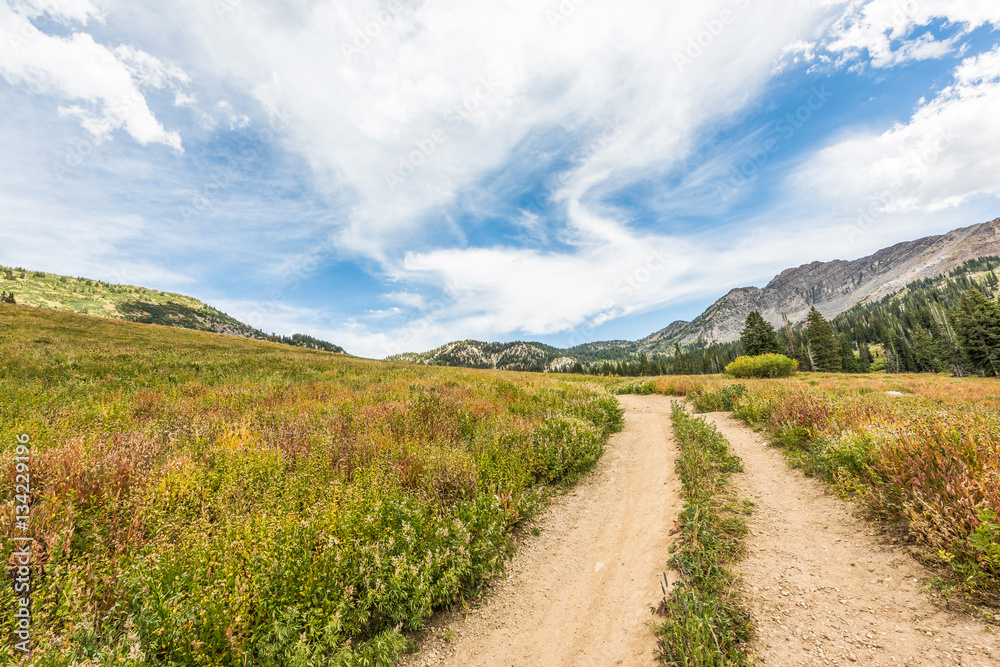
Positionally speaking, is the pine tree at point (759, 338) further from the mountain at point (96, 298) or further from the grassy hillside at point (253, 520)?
the mountain at point (96, 298)

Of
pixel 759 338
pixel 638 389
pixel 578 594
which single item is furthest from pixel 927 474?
pixel 759 338

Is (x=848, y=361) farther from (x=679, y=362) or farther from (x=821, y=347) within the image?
(x=679, y=362)

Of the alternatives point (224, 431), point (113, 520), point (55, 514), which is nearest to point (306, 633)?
point (113, 520)

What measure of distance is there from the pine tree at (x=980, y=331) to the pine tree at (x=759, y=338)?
87.0 ft

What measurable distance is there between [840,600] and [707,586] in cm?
148

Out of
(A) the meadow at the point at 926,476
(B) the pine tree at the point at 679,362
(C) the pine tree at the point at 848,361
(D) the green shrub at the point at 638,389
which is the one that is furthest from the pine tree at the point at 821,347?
(A) the meadow at the point at 926,476

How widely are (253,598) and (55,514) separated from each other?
3.08 metres

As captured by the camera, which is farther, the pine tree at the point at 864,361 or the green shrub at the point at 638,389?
the pine tree at the point at 864,361

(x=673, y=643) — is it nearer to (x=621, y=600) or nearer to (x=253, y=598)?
(x=621, y=600)

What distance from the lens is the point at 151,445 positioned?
6578mm

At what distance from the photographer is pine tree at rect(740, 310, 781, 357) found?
59.4 meters

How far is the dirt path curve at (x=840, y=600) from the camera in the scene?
3.42 m

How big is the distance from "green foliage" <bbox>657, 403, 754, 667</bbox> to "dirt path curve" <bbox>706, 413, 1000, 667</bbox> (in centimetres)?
22

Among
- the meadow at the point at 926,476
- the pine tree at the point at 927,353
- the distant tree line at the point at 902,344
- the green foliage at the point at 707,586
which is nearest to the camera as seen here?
the green foliage at the point at 707,586
